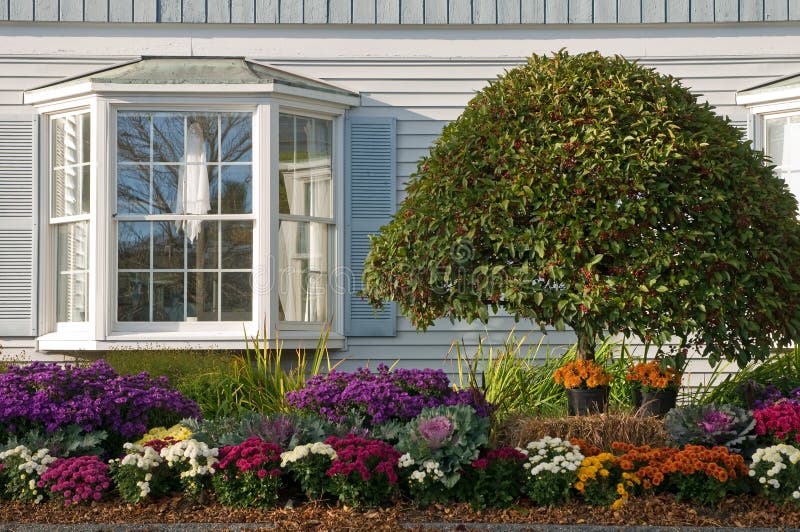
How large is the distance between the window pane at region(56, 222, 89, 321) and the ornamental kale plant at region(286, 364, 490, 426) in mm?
2889

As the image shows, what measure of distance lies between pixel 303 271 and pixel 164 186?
4.47 feet

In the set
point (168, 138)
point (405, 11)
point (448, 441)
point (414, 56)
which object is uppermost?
point (405, 11)

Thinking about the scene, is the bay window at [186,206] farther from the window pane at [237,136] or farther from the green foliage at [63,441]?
the green foliage at [63,441]

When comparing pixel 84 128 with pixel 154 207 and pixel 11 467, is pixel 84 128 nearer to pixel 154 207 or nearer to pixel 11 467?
pixel 154 207

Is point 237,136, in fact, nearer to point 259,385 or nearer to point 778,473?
point 259,385

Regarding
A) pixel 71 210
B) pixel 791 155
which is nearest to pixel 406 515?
pixel 71 210

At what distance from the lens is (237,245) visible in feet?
25.0

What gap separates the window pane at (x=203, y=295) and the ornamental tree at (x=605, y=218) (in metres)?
2.37

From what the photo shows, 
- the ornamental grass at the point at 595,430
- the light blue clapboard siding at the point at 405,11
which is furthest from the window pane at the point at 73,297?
the ornamental grass at the point at 595,430

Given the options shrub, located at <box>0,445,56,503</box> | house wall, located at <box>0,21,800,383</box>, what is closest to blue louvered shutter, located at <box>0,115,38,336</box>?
house wall, located at <box>0,21,800,383</box>

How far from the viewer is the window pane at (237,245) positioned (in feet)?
25.0

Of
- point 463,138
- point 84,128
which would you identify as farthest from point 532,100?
point 84,128

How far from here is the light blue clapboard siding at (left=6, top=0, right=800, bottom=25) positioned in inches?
314

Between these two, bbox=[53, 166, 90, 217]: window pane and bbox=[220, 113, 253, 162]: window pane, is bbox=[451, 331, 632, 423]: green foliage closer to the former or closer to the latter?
bbox=[220, 113, 253, 162]: window pane
